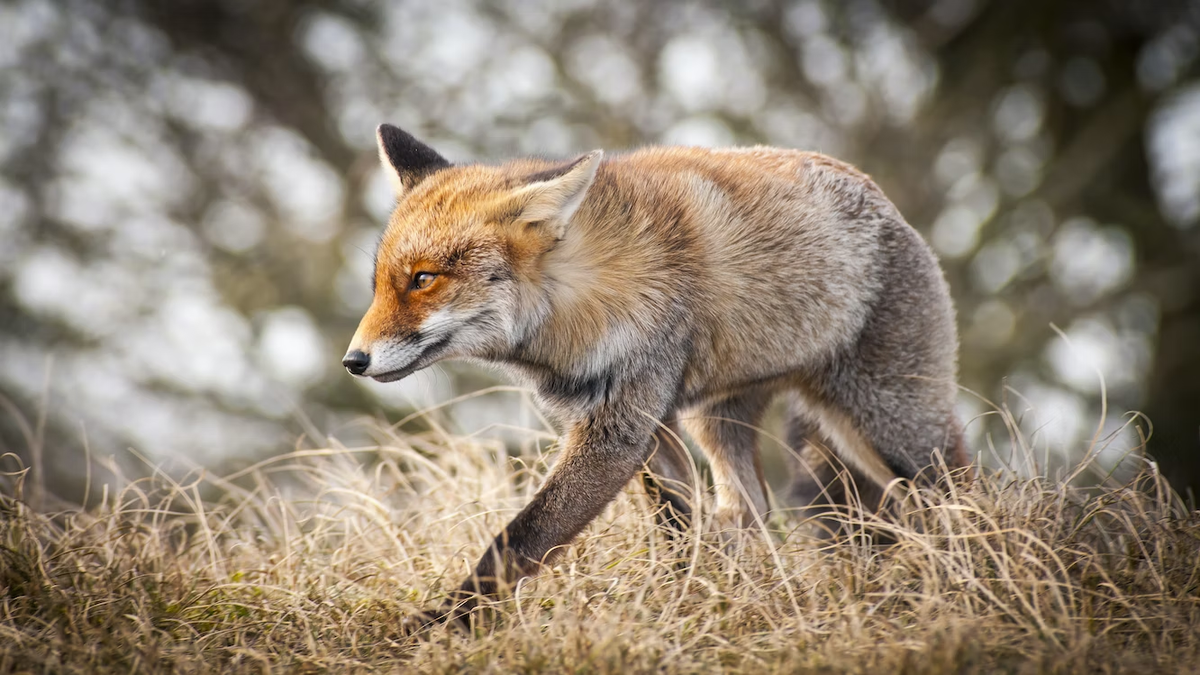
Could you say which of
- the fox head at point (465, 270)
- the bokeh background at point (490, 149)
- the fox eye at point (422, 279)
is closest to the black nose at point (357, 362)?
the fox head at point (465, 270)

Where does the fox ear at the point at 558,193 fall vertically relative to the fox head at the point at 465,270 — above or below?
above

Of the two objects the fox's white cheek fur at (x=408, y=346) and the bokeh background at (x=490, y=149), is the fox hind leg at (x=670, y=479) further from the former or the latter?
the bokeh background at (x=490, y=149)

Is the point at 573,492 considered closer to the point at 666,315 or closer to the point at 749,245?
the point at 666,315

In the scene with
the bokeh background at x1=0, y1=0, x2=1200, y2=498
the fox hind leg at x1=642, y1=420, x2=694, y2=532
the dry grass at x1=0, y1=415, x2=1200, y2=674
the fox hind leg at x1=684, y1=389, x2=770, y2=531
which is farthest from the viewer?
the bokeh background at x1=0, y1=0, x2=1200, y2=498

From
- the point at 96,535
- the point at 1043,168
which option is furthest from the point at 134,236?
the point at 1043,168

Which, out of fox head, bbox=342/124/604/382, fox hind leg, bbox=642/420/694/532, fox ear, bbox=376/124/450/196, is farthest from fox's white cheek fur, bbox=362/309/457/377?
fox hind leg, bbox=642/420/694/532

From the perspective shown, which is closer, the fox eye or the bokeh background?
the fox eye

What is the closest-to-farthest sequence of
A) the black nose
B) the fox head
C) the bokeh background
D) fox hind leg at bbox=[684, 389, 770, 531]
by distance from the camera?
the black nose
the fox head
fox hind leg at bbox=[684, 389, 770, 531]
the bokeh background

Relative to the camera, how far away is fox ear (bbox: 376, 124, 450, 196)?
393 cm

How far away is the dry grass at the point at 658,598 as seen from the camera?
8.86 ft

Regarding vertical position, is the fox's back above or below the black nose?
above

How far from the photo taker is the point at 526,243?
3.47 metres

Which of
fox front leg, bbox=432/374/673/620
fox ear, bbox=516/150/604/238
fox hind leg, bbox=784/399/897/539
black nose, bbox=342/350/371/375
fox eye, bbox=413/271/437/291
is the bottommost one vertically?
fox hind leg, bbox=784/399/897/539

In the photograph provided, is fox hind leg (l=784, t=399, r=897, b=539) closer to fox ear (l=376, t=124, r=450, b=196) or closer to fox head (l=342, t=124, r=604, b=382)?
fox head (l=342, t=124, r=604, b=382)
